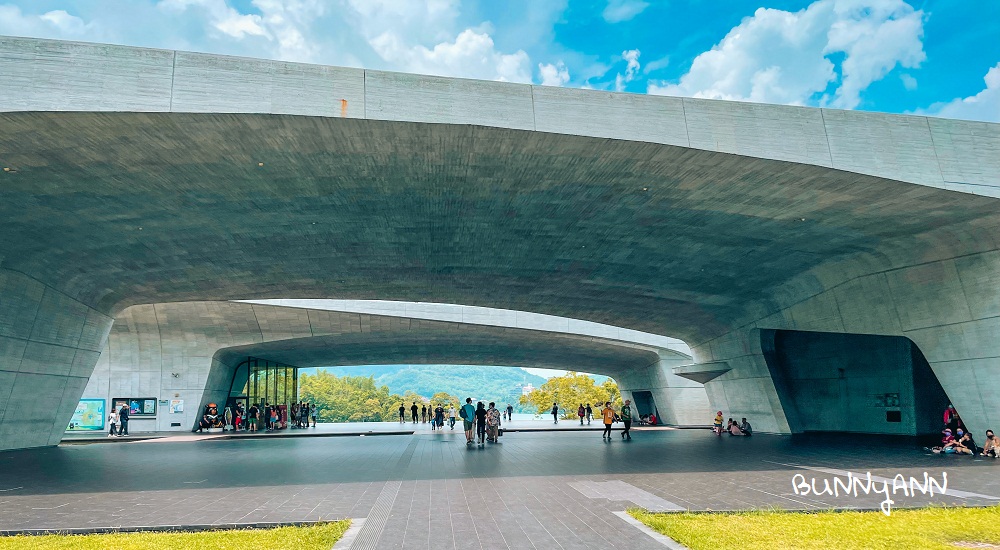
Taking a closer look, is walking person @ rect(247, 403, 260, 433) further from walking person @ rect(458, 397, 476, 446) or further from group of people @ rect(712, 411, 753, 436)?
group of people @ rect(712, 411, 753, 436)

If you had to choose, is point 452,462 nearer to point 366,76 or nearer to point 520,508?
point 520,508

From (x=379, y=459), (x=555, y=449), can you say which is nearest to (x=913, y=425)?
(x=555, y=449)

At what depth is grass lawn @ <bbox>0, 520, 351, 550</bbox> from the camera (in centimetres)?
636

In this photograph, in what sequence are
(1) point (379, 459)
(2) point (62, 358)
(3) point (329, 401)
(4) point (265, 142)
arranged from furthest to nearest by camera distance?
(3) point (329, 401)
(2) point (62, 358)
(1) point (379, 459)
(4) point (265, 142)

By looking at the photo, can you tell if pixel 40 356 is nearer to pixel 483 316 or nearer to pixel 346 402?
pixel 483 316

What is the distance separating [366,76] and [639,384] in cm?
3820

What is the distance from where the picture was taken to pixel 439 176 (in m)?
12.9

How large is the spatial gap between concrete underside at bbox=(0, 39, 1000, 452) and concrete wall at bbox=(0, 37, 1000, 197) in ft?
0.11

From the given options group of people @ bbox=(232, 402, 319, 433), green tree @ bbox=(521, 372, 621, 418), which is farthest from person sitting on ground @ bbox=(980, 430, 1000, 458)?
green tree @ bbox=(521, 372, 621, 418)

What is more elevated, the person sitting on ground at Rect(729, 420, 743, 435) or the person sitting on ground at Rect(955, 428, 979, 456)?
the person sitting on ground at Rect(729, 420, 743, 435)

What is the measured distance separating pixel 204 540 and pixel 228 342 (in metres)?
28.6

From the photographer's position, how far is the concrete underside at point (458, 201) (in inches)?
411

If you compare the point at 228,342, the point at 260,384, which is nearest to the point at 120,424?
the point at 228,342

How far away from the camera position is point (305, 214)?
15266 mm
